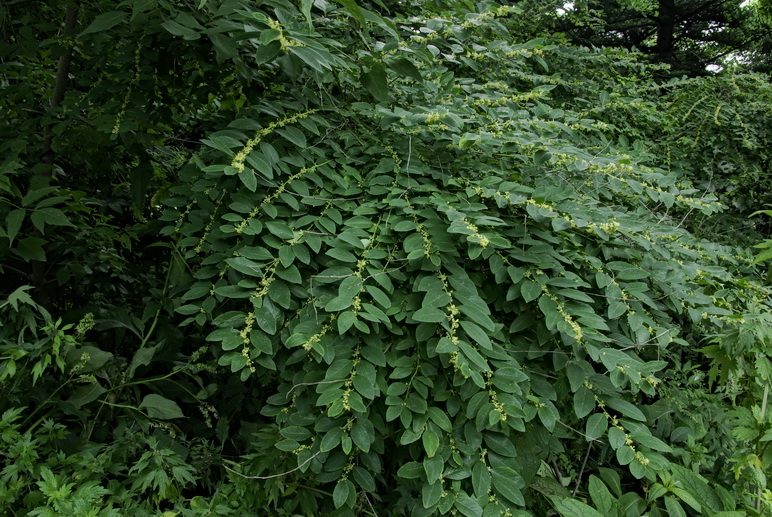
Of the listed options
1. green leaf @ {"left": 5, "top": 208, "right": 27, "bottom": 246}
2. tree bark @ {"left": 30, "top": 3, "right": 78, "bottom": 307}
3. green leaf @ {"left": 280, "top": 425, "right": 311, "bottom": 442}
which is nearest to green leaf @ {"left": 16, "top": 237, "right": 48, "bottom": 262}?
green leaf @ {"left": 5, "top": 208, "right": 27, "bottom": 246}

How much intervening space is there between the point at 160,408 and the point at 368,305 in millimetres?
901

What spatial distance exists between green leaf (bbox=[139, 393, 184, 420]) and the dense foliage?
1 cm

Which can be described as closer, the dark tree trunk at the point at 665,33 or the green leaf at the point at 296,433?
the green leaf at the point at 296,433

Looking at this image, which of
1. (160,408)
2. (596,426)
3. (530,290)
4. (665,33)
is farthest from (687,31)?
(160,408)

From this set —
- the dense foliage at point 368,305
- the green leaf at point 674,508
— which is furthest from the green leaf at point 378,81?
the green leaf at point 674,508

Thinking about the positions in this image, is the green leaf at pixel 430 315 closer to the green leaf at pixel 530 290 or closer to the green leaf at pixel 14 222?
the green leaf at pixel 530 290

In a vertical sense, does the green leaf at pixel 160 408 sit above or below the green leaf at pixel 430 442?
below

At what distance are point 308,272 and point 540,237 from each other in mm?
610

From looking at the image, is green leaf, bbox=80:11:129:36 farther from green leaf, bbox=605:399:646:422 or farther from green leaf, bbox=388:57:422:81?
green leaf, bbox=605:399:646:422

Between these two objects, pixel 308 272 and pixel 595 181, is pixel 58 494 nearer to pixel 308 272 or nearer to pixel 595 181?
pixel 308 272

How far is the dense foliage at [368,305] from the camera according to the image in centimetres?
114

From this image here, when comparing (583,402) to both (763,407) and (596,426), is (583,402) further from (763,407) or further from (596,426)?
(763,407)

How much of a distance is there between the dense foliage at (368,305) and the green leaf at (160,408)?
0.4 inches

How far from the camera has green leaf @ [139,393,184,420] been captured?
1.60m
